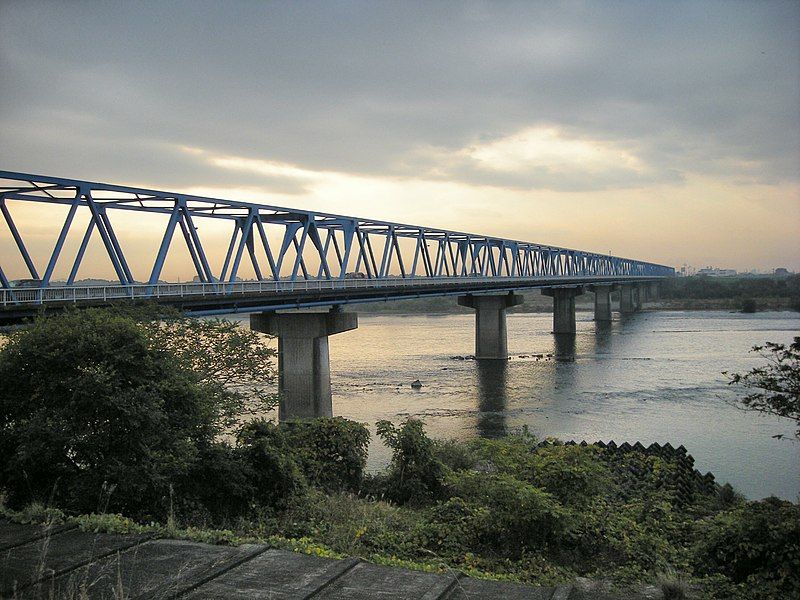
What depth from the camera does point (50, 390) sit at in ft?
44.7

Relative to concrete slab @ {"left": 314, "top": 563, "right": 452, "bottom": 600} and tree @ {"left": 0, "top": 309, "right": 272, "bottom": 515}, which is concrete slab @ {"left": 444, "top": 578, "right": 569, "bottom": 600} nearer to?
concrete slab @ {"left": 314, "top": 563, "right": 452, "bottom": 600}

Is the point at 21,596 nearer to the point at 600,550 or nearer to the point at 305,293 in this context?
the point at 600,550

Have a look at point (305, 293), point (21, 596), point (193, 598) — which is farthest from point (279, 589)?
point (305, 293)

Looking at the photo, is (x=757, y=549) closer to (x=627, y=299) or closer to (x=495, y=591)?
(x=495, y=591)

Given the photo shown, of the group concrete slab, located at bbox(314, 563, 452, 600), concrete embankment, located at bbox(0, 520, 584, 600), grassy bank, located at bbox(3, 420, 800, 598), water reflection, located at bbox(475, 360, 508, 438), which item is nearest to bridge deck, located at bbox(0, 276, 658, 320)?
water reflection, located at bbox(475, 360, 508, 438)

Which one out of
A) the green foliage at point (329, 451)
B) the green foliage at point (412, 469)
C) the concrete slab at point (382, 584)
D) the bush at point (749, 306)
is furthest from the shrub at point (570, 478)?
the bush at point (749, 306)

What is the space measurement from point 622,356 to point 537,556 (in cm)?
5929

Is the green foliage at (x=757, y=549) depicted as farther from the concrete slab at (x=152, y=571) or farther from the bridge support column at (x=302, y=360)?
the bridge support column at (x=302, y=360)

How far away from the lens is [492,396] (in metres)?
46.0

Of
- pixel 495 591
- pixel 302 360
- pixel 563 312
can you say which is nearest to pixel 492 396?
pixel 302 360

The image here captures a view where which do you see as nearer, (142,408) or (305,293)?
(142,408)

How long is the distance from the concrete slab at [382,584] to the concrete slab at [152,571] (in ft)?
3.56

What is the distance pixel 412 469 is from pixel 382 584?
13791 mm

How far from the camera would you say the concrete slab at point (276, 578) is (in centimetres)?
598
